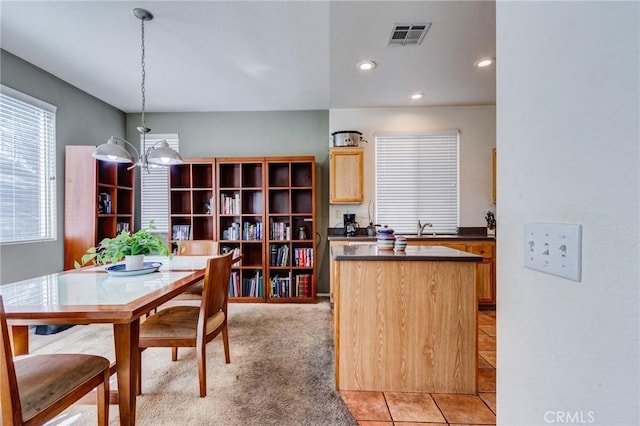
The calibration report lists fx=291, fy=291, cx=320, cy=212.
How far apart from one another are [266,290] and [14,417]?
2.96 metres

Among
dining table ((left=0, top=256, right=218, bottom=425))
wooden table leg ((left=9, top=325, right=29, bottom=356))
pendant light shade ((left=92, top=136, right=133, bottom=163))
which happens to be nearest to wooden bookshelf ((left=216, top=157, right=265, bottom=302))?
pendant light shade ((left=92, top=136, right=133, bottom=163))

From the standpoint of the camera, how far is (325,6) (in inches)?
85.2

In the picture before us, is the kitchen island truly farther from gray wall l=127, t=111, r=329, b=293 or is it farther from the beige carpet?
gray wall l=127, t=111, r=329, b=293

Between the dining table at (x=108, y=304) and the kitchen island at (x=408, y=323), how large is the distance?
1.15m

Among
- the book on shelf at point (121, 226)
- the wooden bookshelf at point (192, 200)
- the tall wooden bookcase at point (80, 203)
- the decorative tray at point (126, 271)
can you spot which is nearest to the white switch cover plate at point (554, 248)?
the decorative tray at point (126, 271)

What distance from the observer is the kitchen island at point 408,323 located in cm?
197

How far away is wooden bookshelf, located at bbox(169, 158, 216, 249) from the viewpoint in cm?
411

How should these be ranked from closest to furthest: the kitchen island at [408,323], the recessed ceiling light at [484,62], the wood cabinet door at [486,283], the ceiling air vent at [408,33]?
the kitchen island at [408,323]
the ceiling air vent at [408,33]
the recessed ceiling light at [484,62]
the wood cabinet door at [486,283]

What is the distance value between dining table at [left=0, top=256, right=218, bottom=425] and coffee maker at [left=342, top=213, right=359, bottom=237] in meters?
2.37

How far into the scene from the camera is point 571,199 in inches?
23.1

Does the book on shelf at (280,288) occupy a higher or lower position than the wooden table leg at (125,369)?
lower

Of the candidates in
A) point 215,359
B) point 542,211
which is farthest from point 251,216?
point 542,211

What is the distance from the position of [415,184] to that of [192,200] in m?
3.22

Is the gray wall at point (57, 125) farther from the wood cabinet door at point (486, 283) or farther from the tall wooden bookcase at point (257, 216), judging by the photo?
the wood cabinet door at point (486, 283)
